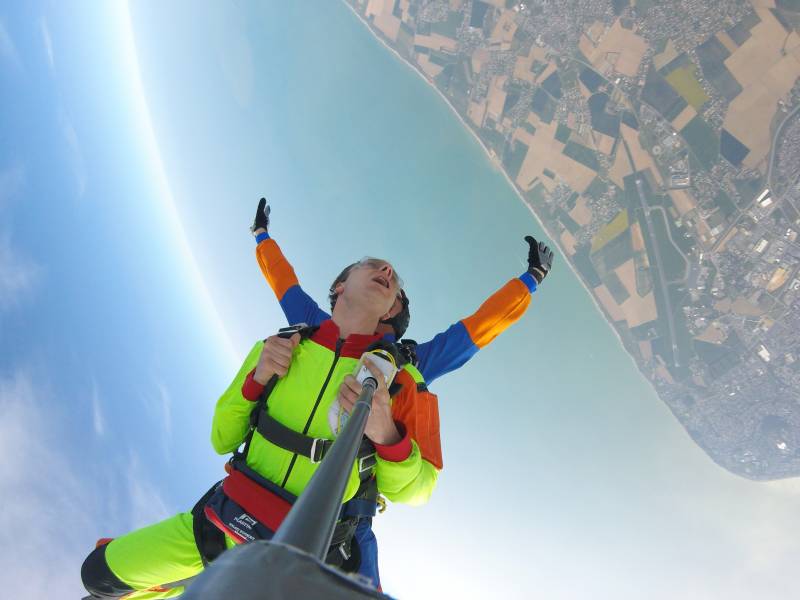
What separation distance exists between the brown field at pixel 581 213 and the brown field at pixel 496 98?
3601 mm

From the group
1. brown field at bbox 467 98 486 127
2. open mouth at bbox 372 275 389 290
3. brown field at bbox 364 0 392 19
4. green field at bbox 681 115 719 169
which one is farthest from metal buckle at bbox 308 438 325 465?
brown field at bbox 364 0 392 19

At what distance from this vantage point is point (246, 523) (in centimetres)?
163

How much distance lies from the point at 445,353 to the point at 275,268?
1.39 metres

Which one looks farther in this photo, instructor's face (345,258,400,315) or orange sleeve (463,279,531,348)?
orange sleeve (463,279,531,348)

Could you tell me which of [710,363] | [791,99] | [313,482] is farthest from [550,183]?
[313,482]

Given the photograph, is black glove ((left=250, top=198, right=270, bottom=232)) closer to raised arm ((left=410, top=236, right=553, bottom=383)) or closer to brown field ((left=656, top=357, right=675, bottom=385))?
raised arm ((left=410, top=236, right=553, bottom=383))

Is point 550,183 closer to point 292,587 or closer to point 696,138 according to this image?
point 696,138

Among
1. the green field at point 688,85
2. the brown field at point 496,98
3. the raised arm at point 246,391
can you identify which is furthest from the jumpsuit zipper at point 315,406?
the brown field at point 496,98

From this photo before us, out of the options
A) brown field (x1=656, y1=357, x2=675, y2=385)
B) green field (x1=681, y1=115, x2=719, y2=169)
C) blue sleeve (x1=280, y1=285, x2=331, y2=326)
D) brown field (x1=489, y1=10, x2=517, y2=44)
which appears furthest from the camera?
brown field (x1=489, y1=10, x2=517, y2=44)

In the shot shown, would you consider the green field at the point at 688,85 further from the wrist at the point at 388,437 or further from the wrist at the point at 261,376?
the wrist at the point at 261,376

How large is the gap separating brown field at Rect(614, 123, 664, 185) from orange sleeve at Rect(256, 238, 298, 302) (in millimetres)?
9922

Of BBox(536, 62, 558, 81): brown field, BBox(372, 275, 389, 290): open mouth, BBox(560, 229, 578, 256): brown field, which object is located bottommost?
BBox(372, 275, 389, 290): open mouth

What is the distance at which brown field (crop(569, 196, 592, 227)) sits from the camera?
1072cm

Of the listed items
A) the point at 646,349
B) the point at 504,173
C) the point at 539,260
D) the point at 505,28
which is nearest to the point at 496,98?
the point at 505,28
